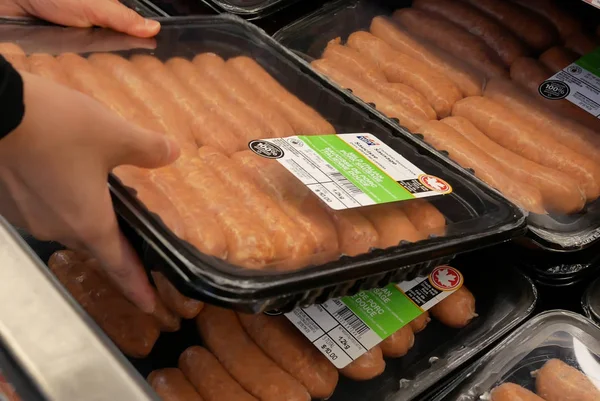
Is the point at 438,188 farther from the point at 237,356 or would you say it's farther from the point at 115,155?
the point at 115,155

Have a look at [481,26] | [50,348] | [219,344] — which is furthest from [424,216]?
[481,26]

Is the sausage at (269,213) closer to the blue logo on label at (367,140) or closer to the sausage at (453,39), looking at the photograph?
the blue logo on label at (367,140)

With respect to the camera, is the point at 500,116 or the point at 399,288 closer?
the point at 399,288

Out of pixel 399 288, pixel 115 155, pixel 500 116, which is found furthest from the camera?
pixel 500 116

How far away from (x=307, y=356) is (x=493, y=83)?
4.56 feet

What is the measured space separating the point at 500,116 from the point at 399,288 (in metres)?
0.79

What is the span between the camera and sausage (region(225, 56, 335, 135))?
6.28 ft

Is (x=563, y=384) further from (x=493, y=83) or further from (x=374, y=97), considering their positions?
(x=493, y=83)

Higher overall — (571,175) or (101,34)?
(101,34)

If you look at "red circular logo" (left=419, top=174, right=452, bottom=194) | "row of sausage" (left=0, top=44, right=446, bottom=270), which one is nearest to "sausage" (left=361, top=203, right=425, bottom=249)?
"row of sausage" (left=0, top=44, right=446, bottom=270)

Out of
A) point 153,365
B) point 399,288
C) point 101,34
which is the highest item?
point 101,34

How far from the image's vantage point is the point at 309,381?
65.6 inches

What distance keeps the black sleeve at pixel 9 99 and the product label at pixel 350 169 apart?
0.71 m

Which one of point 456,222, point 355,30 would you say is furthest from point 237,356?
point 355,30
